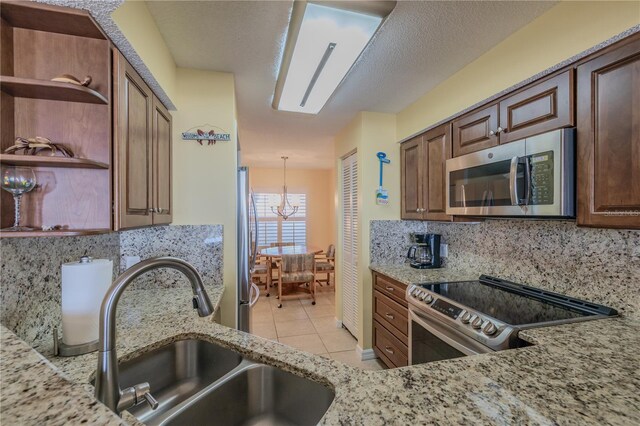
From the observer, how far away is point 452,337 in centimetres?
169

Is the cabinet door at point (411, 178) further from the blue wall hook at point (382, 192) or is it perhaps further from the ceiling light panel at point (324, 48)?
the ceiling light panel at point (324, 48)

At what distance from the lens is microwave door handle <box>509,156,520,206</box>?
5.06ft

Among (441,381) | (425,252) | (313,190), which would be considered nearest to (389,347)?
(425,252)

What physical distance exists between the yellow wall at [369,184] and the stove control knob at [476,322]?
1.40 meters

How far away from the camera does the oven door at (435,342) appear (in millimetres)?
1571

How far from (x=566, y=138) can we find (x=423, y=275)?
4.65 feet

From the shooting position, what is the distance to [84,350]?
3.35ft

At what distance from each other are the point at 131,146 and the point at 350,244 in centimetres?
246

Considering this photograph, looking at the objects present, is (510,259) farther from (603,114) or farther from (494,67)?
(494,67)

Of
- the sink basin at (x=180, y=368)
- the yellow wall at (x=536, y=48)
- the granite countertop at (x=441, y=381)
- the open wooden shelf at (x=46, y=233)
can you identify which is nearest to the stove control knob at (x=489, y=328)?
the granite countertop at (x=441, y=381)

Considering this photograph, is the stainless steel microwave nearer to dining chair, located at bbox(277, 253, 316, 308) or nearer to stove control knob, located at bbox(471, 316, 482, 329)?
stove control knob, located at bbox(471, 316, 482, 329)

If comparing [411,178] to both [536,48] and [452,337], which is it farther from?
[452,337]

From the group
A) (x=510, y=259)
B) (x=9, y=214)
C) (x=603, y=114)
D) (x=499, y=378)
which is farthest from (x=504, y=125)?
(x=9, y=214)

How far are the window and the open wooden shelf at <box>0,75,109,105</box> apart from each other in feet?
17.6
